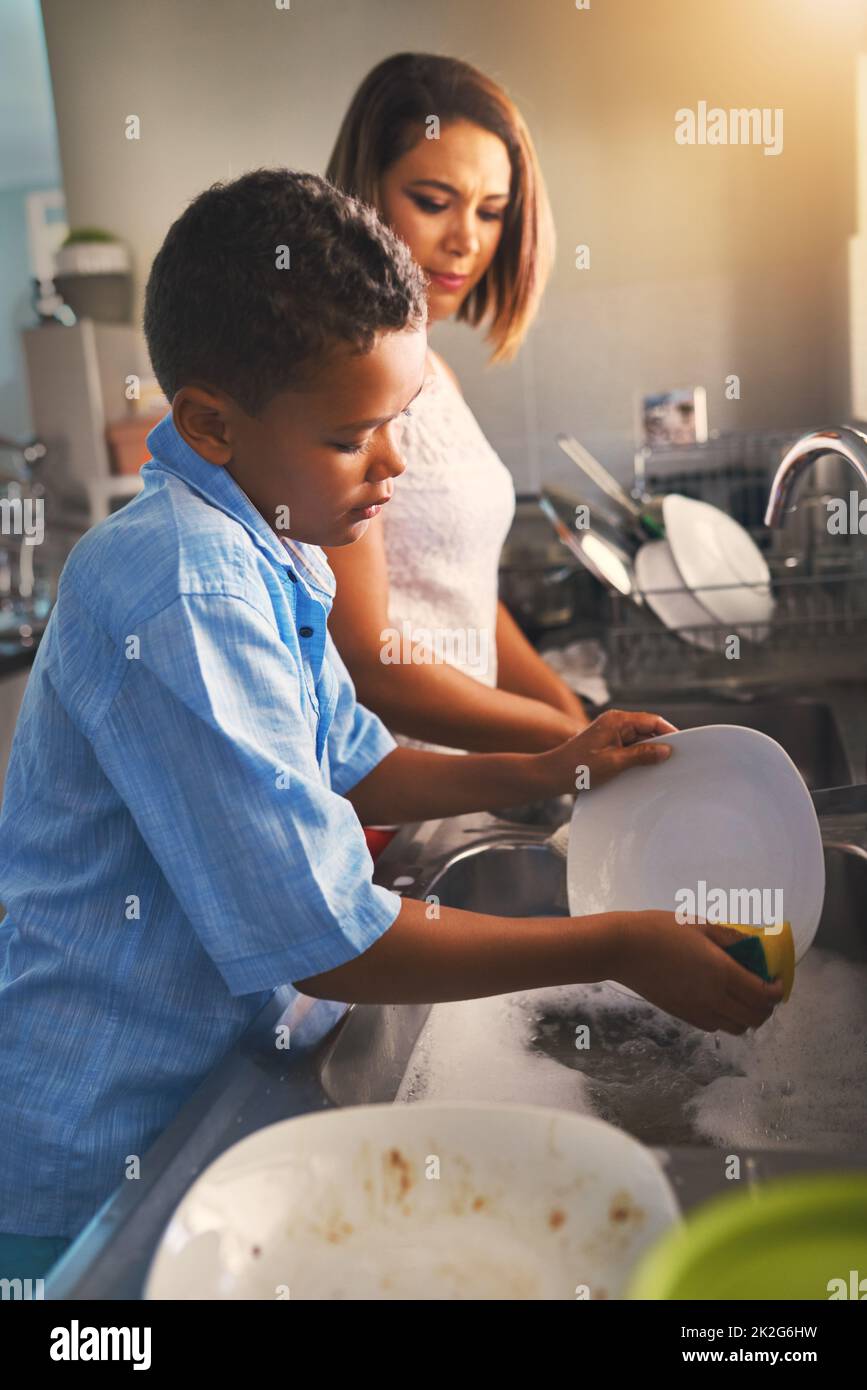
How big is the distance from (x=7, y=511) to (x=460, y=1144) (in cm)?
293

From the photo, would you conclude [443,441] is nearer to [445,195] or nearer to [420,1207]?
[445,195]

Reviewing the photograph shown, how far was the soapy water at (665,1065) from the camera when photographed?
822mm

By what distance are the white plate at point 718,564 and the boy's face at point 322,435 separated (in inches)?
39.2

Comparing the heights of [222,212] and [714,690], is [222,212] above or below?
above

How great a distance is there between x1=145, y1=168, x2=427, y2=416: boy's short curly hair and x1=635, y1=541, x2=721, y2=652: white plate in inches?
40.3

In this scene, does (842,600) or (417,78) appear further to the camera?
(842,600)

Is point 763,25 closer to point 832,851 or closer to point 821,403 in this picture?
point 821,403

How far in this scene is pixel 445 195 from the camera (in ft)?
4.09

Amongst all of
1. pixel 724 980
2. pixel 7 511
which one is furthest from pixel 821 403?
pixel 724 980

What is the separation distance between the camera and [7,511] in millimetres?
3148

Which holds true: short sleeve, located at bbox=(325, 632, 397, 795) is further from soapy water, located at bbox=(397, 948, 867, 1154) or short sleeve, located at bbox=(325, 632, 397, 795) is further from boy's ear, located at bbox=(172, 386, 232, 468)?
boy's ear, located at bbox=(172, 386, 232, 468)

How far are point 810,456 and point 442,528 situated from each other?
400 mm

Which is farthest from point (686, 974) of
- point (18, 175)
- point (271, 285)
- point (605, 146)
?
point (18, 175)
